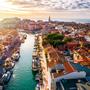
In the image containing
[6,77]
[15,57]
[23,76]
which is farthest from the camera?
[15,57]

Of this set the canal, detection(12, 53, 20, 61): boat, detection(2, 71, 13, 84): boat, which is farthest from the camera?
detection(12, 53, 20, 61): boat

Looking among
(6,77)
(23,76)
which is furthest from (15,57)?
(6,77)

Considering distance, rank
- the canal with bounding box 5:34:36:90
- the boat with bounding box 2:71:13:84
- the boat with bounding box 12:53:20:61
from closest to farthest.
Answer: the canal with bounding box 5:34:36:90 → the boat with bounding box 2:71:13:84 → the boat with bounding box 12:53:20:61

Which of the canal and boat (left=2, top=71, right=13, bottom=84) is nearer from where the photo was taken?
the canal

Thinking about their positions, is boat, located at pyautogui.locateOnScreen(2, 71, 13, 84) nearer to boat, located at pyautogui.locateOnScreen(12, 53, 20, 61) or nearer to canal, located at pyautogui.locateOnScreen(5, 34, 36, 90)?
canal, located at pyautogui.locateOnScreen(5, 34, 36, 90)

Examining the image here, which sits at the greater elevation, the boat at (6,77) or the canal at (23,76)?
the boat at (6,77)

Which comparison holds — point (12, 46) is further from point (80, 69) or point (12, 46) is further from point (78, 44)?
point (80, 69)

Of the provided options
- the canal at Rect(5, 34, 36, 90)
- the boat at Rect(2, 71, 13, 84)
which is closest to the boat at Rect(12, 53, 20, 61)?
the canal at Rect(5, 34, 36, 90)

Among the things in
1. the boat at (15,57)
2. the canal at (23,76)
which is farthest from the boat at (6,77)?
the boat at (15,57)

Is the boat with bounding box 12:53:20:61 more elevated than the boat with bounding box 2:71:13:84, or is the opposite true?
the boat with bounding box 2:71:13:84

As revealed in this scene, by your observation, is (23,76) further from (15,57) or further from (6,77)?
(15,57)

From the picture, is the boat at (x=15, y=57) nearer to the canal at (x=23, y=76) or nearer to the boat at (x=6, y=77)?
the canal at (x=23, y=76)

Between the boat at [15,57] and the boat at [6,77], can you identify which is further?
the boat at [15,57]
